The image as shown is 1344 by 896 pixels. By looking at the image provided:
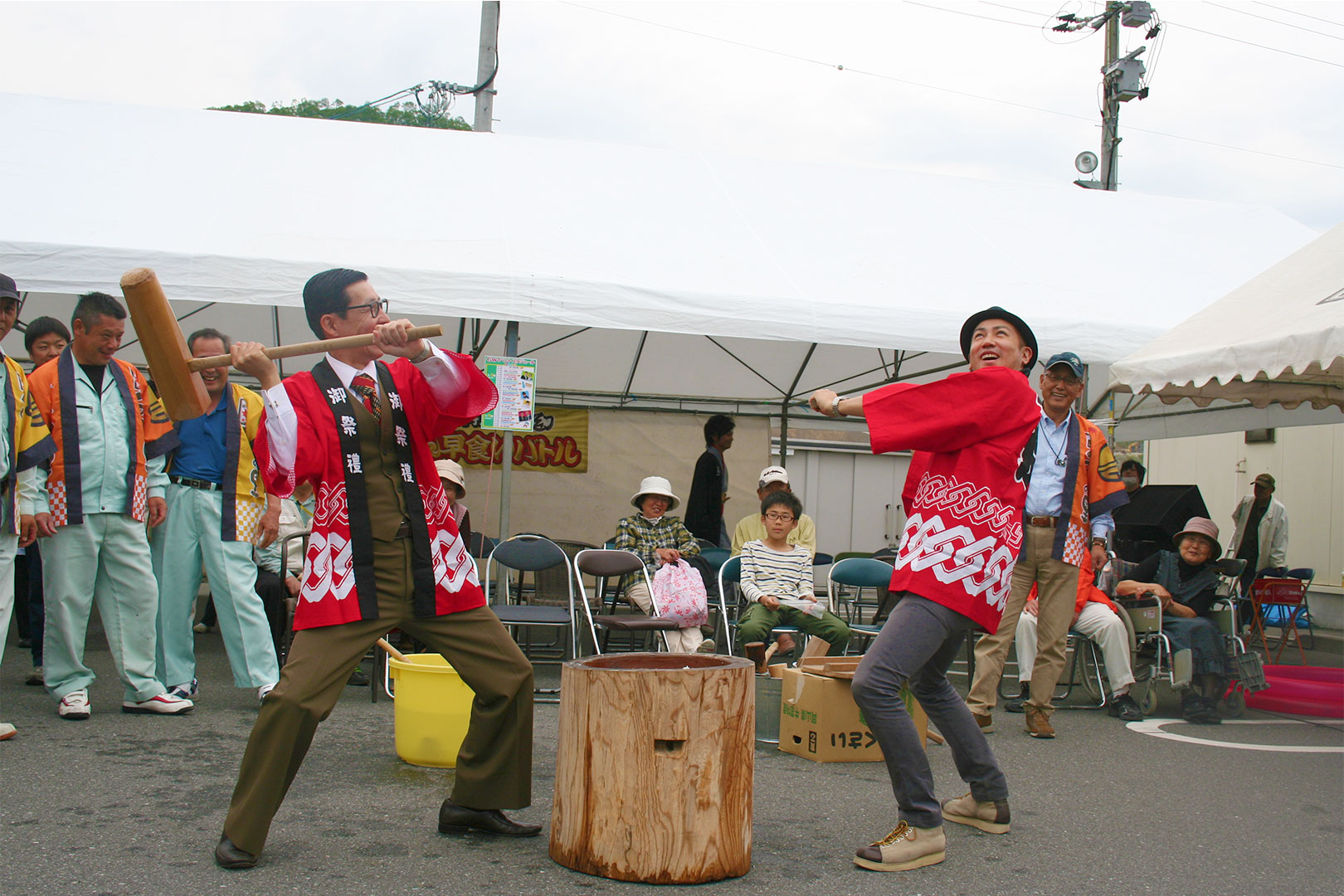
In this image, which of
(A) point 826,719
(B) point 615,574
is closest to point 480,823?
(A) point 826,719

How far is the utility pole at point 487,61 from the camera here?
13.9 metres

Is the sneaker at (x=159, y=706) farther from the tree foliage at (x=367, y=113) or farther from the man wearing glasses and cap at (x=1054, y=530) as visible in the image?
the tree foliage at (x=367, y=113)

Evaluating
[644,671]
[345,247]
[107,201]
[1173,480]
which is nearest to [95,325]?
[345,247]

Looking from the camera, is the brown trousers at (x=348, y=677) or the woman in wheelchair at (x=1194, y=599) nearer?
the brown trousers at (x=348, y=677)

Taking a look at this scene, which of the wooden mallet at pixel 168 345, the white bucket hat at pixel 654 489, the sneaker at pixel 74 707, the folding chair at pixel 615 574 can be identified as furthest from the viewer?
the white bucket hat at pixel 654 489

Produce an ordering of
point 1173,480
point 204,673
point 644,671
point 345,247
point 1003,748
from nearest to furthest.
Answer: point 644,671 → point 1003,748 → point 204,673 → point 345,247 → point 1173,480

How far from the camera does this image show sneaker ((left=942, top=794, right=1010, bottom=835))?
3539mm

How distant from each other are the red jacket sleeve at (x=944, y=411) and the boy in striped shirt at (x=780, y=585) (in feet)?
10.2

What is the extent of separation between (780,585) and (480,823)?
11.1 ft

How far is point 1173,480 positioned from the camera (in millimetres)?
15461

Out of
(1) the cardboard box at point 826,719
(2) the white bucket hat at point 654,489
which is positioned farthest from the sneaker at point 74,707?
(2) the white bucket hat at point 654,489

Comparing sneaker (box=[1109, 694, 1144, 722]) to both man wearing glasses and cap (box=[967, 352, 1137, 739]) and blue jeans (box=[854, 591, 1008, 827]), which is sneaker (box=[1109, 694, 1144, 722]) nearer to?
man wearing glasses and cap (box=[967, 352, 1137, 739])

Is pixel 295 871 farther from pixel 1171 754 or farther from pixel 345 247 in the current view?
pixel 345 247

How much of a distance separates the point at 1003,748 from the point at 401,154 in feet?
20.7
